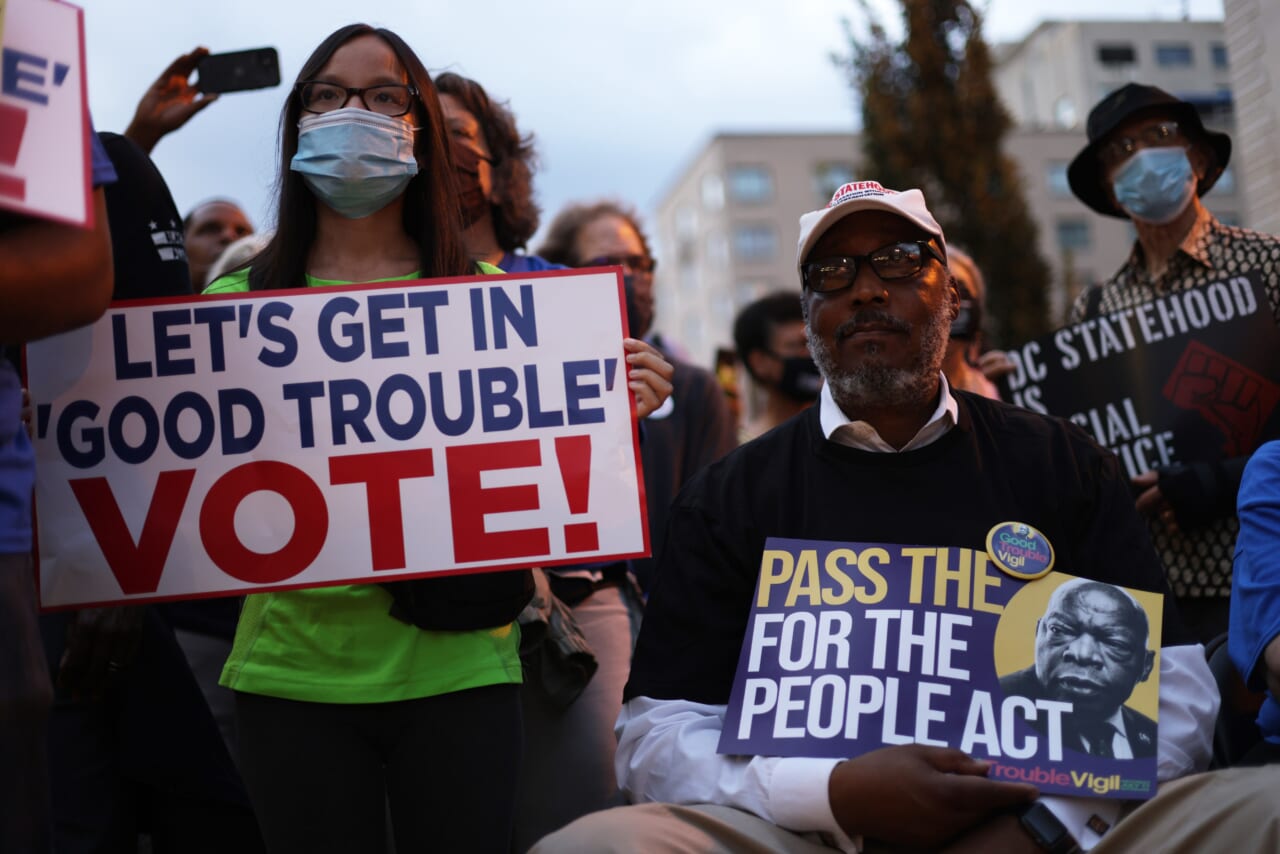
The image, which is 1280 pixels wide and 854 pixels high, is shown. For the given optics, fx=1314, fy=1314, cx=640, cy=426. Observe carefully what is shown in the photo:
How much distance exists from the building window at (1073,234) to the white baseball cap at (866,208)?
53.2m

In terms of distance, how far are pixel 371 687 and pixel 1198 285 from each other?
2993mm

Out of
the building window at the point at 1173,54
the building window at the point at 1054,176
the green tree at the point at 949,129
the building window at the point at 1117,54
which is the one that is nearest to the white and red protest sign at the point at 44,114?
the green tree at the point at 949,129

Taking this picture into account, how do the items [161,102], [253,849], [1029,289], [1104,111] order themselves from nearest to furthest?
[253,849]
[161,102]
[1104,111]
[1029,289]

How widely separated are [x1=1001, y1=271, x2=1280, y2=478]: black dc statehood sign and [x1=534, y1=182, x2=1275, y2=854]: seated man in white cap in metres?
1.35

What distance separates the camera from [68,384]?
284cm

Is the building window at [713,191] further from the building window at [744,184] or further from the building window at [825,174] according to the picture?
the building window at [825,174]

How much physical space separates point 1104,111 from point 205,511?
11.4 feet

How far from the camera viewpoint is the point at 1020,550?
2.66m

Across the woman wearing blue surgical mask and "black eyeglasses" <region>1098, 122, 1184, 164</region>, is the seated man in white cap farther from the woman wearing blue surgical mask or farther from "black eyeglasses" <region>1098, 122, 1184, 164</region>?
"black eyeglasses" <region>1098, 122, 1184, 164</region>

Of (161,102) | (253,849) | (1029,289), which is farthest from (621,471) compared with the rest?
(1029,289)

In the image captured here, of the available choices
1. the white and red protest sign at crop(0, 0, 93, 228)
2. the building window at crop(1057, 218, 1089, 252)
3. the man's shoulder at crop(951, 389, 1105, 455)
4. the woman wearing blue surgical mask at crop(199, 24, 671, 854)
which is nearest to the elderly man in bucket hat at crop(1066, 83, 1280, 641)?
the man's shoulder at crop(951, 389, 1105, 455)

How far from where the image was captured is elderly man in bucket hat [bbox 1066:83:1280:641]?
3994mm

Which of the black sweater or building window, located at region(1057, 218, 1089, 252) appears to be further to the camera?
building window, located at region(1057, 218, 1089, 252)

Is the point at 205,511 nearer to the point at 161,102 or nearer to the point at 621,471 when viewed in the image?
the point at 621,471
